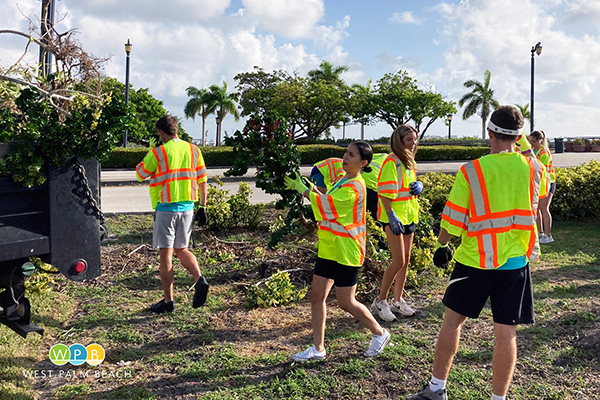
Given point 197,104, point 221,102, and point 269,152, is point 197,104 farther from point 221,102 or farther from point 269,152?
point 269,152

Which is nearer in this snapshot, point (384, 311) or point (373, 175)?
point (384, 311)

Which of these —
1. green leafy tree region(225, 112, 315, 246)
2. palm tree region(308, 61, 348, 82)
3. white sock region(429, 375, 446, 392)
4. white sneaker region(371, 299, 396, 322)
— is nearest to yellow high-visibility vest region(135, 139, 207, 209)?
green leafy tree region(225, 112, 315, 246)

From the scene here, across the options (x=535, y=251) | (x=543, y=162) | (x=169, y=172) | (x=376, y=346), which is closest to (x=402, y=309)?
(x=376, y=346)

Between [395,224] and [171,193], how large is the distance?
1909 millimetres

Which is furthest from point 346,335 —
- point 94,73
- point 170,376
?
point 94,73

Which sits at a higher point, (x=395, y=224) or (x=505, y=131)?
(x=505, y=131)

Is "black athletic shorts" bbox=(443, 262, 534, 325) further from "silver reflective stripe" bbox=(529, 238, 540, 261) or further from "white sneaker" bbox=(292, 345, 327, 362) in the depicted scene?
"white sneaker" bbox=(292, 345, 327, 362)

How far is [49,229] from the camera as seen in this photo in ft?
10.3

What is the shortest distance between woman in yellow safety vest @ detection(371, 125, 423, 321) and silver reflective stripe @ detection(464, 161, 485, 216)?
4.10 ft

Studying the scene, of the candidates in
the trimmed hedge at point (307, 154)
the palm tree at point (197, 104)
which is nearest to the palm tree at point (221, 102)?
the palm tree at point (197, 104)

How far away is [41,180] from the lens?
309 cm

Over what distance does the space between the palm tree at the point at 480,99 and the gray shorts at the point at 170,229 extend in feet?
157

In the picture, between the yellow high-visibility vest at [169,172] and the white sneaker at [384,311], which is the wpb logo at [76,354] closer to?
the yellow high-visibility vest at [169,172]

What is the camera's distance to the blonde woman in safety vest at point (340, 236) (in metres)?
3.71
